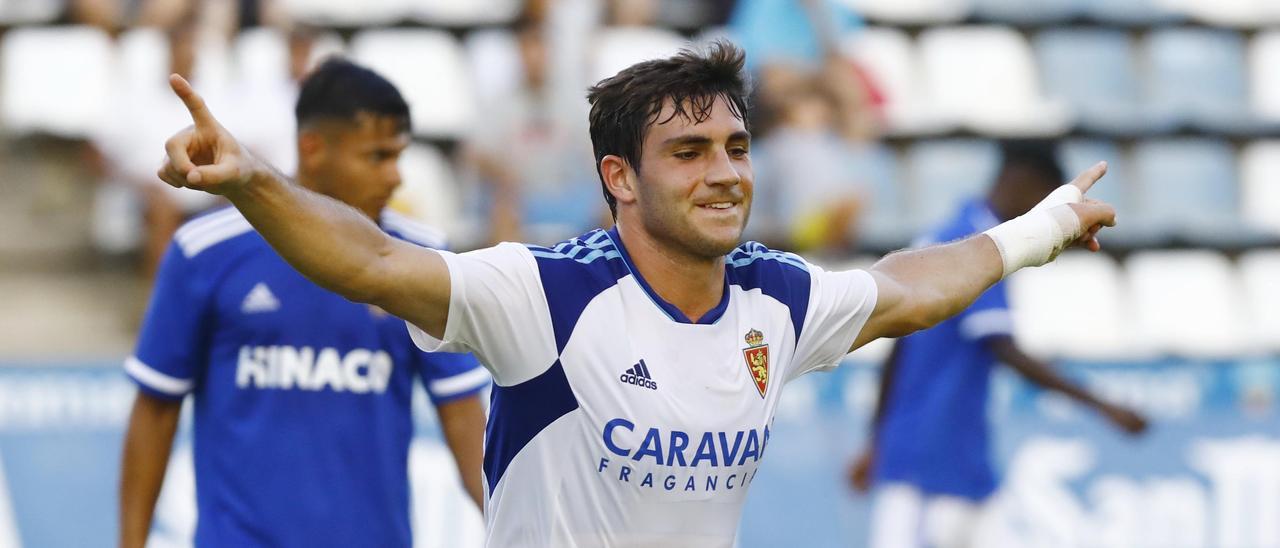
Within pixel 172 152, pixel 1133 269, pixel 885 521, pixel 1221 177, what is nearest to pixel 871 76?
Result: pixel 1133 269

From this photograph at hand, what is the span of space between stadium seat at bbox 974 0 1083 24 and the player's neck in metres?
9.72

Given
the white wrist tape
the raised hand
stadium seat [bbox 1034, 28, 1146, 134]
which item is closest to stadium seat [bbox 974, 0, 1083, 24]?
stadium seat [bbox 1034, 28, 1146, 134]

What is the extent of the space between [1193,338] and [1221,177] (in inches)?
72.8

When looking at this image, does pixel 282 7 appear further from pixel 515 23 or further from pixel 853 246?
pixel 853 246

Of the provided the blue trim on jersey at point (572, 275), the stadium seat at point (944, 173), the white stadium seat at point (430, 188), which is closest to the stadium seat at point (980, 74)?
the stadium seat at point (944, 173)

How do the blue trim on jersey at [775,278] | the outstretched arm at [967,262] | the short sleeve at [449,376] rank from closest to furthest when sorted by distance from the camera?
the blue trim on jersey at [775,278] < the outstretched arm at [967,262] < the short sleeve at [449,376]

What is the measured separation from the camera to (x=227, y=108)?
32.8 feet

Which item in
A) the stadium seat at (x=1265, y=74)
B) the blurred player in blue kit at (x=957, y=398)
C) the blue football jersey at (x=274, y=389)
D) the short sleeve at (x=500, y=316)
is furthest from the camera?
the stadium seat at (x=1265, y=74)

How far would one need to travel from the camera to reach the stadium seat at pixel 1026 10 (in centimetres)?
1295

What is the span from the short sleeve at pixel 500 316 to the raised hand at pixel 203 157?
514mm

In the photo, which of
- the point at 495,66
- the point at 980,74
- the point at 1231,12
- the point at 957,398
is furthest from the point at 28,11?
the point at 1231,12

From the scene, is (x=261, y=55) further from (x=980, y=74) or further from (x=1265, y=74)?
(x=1265, y=74)

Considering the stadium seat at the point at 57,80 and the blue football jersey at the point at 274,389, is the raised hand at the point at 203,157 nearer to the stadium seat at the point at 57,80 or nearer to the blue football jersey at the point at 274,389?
the blue football jersey at the point at 274,389

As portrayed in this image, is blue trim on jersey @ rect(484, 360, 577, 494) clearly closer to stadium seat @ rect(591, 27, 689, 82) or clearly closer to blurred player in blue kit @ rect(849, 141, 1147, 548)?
blurred player in blue kit @ rect(849, 141, 1147, 548)
